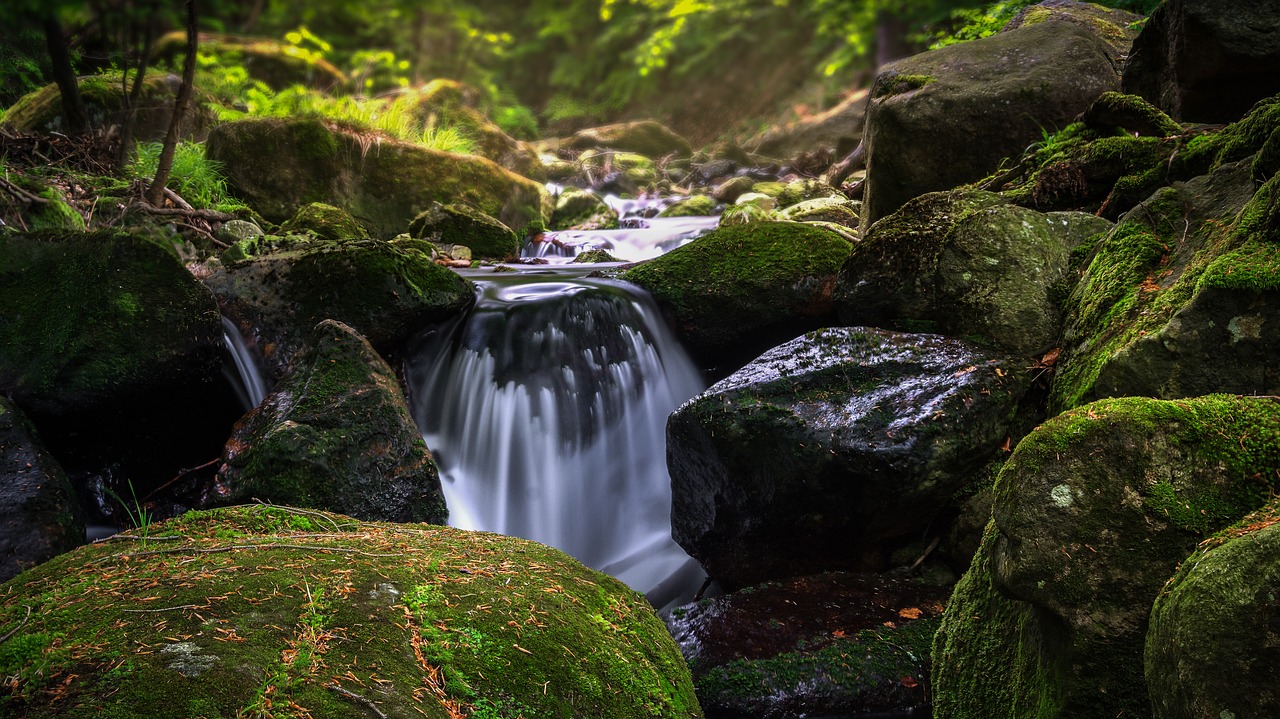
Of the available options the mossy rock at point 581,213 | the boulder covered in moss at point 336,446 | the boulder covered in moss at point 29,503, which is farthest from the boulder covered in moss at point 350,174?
the boulder covered in moss at point 29,503

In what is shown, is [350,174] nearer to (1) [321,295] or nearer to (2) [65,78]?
(1) [321,295]

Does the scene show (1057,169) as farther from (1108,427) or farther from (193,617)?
(193,617)

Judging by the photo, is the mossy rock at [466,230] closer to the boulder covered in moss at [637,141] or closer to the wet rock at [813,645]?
the wet rock at [813,645]

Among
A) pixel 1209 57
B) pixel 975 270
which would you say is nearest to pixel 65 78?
pixel 975 270

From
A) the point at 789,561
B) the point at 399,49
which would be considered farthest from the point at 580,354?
the point at 399,49

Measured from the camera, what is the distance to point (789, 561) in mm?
3986

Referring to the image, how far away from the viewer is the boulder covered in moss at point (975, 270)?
3.98m

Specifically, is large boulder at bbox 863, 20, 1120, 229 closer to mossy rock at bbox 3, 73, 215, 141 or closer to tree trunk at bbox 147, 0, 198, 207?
tree trunk at bbox 147, 0, 198, 207

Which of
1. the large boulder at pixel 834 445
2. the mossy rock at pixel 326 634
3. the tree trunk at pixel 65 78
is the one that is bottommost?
the large boulder at pixel 834 445

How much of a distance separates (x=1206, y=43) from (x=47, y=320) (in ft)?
22.8

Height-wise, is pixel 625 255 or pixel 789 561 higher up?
pixel 625 255

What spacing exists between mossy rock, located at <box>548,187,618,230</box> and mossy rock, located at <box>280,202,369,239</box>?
3.80 meters

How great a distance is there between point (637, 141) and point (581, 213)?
6811 millimetres

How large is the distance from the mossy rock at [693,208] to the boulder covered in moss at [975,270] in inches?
281
